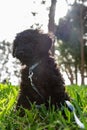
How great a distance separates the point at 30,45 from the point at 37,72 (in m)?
0.46

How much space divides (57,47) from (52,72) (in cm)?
4573

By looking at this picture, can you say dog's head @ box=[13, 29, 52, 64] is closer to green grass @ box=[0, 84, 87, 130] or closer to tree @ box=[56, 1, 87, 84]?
green grass @ box=[0, 84, 87, 130]

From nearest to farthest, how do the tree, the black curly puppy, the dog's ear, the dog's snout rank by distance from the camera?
the black curly puppy → the dog's snout → the dog's ear → the tree

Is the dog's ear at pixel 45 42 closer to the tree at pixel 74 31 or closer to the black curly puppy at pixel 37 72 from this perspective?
the black curly puppy at pixel 37 72

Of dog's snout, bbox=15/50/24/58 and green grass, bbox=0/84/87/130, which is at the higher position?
dog's snout, bbox=15/50/24/58

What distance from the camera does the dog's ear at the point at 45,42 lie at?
5263mm

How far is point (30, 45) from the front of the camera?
17.3ft

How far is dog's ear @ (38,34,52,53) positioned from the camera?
5263 millimetres

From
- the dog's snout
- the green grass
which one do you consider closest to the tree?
the dog's snout

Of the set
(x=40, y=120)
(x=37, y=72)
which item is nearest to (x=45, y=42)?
(x=37, y=72)

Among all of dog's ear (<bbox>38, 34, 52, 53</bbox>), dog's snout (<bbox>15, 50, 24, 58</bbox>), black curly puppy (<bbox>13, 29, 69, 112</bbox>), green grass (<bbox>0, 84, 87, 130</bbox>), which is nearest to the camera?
green grass (<bbox>0, 84, 87, 130</bbox>)

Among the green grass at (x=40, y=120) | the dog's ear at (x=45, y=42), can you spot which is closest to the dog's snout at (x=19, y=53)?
the dog's ear at (x=45, y=42)

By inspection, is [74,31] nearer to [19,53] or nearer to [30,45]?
[30,45]

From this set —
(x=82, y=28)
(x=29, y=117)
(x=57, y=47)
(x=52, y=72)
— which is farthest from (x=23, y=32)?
(x=57, y=47)
